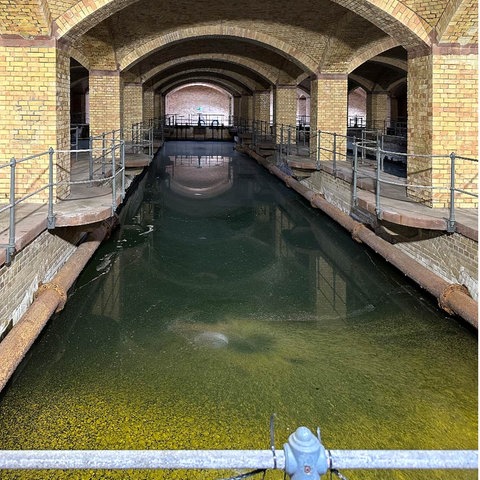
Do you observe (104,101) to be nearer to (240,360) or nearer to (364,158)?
(364,158)

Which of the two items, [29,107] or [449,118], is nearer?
[29,107]

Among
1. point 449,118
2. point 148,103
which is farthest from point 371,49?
point 148,103

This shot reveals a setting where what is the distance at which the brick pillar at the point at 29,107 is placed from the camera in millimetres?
7016

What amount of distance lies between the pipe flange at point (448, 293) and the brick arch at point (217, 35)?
903 centimetres

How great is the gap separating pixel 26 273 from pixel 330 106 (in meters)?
10.0

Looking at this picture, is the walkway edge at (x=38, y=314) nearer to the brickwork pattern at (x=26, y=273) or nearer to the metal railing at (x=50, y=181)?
the brickwork pattern at (x=26, y=273)

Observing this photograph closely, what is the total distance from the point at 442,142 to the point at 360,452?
679 cm

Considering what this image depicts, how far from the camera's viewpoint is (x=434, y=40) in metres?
7.35

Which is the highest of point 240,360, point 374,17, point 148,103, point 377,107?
point 148,103

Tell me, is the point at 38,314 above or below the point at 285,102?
below

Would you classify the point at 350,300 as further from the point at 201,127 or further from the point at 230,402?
the point at 201,127

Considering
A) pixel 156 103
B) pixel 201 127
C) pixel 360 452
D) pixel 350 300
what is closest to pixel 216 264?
pixel 350 300

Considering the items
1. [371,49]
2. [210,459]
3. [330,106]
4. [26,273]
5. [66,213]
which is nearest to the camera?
[210,459]

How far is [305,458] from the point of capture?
1433mm
